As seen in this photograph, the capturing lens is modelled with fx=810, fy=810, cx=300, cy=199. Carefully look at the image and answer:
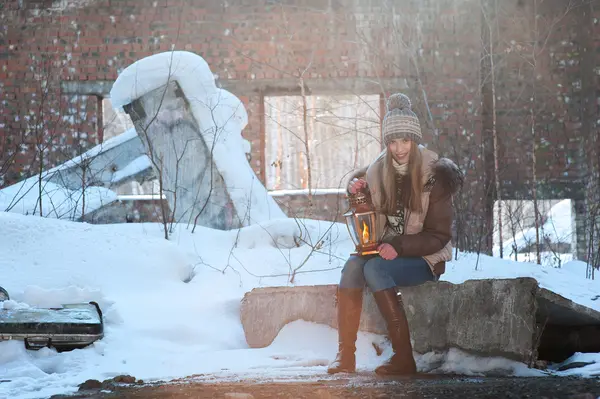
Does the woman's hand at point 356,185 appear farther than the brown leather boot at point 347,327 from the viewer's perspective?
Yes

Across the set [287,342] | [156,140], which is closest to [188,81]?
[156,140]

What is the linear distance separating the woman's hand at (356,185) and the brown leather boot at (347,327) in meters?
0.53

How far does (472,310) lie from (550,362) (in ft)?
2.17

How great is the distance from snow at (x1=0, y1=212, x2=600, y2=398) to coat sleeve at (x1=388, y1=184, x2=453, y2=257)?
0.56 m

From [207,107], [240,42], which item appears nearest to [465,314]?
[207,107]

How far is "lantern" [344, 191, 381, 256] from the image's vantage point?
4.18m

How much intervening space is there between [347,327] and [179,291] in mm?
1597

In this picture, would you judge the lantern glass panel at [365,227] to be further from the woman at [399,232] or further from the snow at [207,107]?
the snow at [207,107]

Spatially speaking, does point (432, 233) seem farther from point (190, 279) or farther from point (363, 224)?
point (190, 279)

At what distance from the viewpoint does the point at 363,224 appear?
165 inches

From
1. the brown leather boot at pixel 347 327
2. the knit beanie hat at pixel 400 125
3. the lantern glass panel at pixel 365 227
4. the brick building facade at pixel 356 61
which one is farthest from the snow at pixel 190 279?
the brick building facade at pixel 356 61

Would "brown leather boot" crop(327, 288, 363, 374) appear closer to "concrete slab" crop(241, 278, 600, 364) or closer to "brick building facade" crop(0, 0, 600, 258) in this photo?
"concrete slab" crop(241, 278, 600, 364)

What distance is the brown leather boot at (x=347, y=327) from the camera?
4.05m

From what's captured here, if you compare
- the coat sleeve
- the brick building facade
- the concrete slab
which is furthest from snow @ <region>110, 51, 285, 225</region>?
the brick building facade
